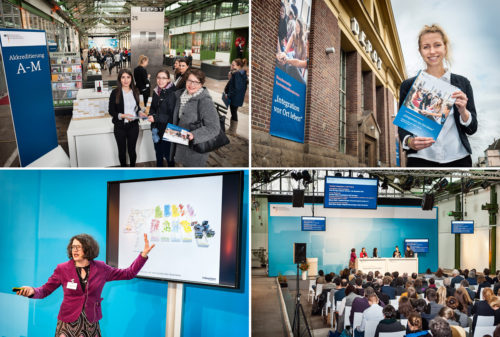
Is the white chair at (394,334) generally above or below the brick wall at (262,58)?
below

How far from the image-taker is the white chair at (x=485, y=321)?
3230 millimetres

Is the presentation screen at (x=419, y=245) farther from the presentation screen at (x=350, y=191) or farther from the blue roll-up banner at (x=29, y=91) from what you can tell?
the blue roll-up banner at (x=29, y=91)

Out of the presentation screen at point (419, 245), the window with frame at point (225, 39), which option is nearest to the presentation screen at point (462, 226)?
the presentation screen at point (419, 245)

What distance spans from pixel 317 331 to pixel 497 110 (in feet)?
8.57

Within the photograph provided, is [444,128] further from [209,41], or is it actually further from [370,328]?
[209,41]

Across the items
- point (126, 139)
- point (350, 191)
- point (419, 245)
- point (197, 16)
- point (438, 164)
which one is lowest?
point (419, 245)

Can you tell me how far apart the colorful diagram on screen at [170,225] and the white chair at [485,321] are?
7.68 feet

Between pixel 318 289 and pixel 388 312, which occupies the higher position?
pixel 318 289

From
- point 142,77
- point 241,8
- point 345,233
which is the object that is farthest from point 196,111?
point 345,233

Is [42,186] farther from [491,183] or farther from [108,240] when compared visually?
[491,183]

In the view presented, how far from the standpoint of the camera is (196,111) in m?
3.80

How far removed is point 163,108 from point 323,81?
2503mm

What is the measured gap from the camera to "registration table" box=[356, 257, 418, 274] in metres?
4.13

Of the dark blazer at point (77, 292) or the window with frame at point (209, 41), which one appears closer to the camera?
the dark blazer at point (77, 292)
